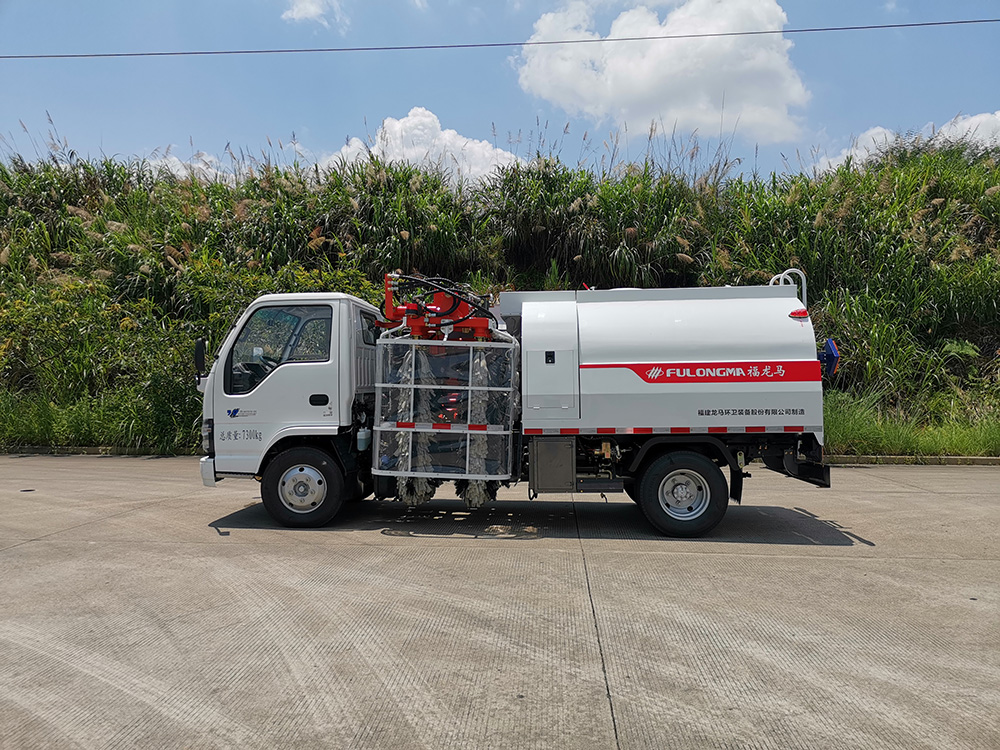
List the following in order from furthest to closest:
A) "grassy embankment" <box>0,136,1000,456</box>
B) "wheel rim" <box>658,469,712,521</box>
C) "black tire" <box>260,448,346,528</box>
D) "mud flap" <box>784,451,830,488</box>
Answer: "grassy embankment" <box>0,136,1000,456</box>
"black tire" <box>260,448,346,528</box>
"wheel rim" <box>658,469,712,521</box>
"mud flap" <box>784,451,830,488</box>

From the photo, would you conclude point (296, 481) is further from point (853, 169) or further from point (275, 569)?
point (853, 169)

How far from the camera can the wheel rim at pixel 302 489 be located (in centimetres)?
784

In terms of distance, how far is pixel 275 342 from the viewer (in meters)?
7.91

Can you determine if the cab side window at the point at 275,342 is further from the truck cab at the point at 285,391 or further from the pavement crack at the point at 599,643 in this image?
the pavement crack at the point at 599,643

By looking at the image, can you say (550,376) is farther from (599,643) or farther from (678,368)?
(599,643)

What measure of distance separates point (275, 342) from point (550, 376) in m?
2.89

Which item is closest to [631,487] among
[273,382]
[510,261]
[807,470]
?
[807,470]

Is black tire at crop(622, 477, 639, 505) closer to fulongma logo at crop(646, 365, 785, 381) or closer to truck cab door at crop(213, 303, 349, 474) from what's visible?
fulongma logo at crop(646, 365, 785, 381)

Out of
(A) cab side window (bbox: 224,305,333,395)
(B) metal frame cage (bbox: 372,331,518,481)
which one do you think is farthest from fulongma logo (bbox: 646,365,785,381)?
(A) cab side window (bbox: 224,305,333,395)

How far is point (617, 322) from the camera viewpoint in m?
7.61

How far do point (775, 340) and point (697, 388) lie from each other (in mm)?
897

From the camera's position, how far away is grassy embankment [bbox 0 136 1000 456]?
14508 millimetres

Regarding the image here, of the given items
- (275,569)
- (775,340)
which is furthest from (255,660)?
(775,340)

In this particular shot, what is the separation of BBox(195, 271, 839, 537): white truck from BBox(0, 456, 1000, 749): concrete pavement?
0.59 meters
